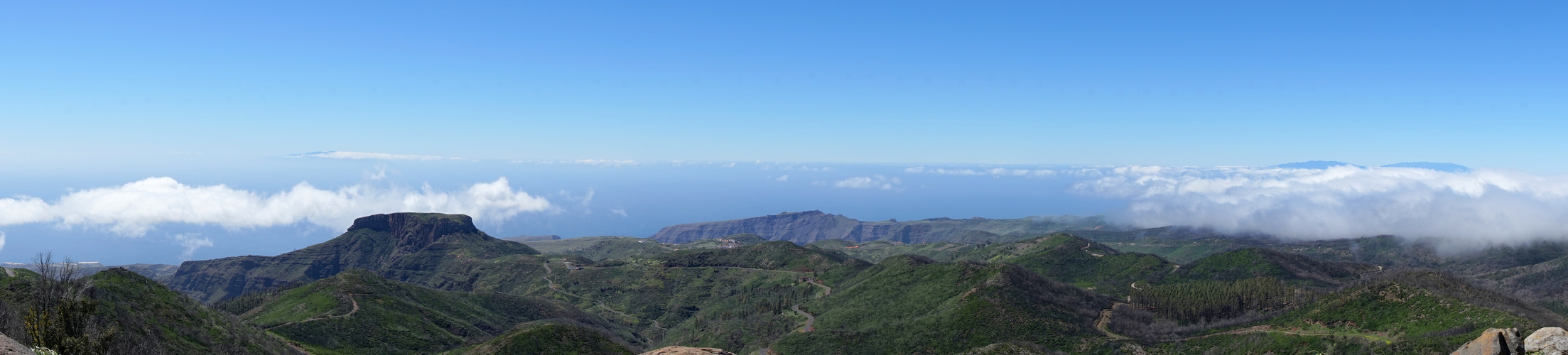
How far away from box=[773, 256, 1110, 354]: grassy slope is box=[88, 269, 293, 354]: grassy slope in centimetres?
7167

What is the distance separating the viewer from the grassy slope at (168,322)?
203 feet

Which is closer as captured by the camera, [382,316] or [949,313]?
[382,316]

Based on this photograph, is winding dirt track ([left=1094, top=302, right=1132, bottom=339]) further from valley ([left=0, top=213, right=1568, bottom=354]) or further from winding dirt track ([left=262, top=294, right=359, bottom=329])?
winding dirt track ([left=262, top=294, right=359, bottom=329])

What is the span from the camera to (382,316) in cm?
11125

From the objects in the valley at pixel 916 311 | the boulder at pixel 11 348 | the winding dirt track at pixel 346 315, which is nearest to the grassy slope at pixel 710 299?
the valley at pixel 916 311

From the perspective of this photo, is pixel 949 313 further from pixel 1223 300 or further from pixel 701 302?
pixel 701 302

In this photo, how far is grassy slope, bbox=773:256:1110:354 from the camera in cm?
10125

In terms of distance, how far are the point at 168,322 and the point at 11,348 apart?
69377mm

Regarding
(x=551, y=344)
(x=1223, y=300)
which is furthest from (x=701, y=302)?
(x=1223, y=300)

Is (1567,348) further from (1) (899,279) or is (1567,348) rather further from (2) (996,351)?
(1) (899,279)

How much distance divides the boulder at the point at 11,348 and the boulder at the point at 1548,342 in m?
52.6

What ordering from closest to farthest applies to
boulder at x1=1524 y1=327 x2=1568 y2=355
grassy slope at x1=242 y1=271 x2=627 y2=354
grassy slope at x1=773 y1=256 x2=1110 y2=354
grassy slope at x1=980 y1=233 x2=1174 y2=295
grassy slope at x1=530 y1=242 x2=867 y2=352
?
boulder at x1=1524 y1=327 x2=1568 y2=355 → grassy slope at x1=242 y1=271 x2=627 y2=354 → grassy slope at x1=773 y1=256 x2=1110 y2=354 → grassy slope at x1=530 y1=242 x2=867 y2=352 → grassy slope at x1=980 y1=233 x2=1174 y2=295

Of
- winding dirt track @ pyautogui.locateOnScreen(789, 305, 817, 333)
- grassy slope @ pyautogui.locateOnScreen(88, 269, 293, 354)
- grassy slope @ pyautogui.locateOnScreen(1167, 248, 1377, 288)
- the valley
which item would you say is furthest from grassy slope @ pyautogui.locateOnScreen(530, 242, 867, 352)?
grassy slope @ pyautogui.locateOnScreen(1167, 248, 1377, 288)

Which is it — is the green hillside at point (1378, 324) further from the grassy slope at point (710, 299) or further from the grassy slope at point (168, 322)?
the grassy slope at point (168, 322)
